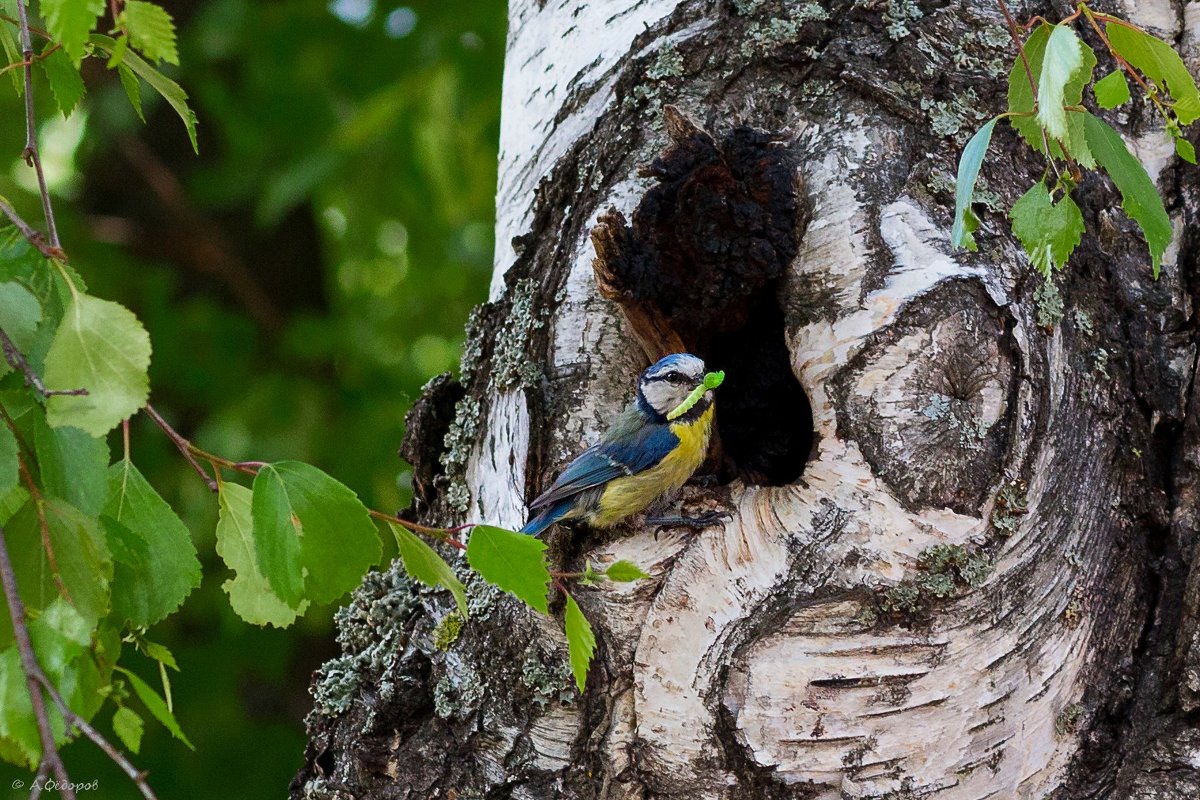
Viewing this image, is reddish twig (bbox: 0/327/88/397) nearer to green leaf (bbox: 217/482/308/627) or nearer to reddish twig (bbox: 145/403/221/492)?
reddish twig (bbox: 145/403/221/492)

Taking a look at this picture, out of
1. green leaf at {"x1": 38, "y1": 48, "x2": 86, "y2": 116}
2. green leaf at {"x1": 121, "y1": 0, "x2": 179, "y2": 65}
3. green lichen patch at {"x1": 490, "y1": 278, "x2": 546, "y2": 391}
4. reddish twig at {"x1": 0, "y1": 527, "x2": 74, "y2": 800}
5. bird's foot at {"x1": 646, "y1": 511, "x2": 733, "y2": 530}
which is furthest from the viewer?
green lichen patch at {"x1": 490, "y1": 278, "x2": 546, "y2": 391}

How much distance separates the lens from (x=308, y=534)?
55.2 inches

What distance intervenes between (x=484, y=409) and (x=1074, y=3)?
1.41 meters

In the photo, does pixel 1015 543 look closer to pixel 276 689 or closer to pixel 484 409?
pixel 484 409

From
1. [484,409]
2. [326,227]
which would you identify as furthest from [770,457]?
[326,227]

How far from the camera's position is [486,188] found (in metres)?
5.51

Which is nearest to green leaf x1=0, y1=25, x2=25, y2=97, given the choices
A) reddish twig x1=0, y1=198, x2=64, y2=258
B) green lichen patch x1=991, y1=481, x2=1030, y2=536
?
reddish twig x1=0, y1=198, x2=64, y2=258

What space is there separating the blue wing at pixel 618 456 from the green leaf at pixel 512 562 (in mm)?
497

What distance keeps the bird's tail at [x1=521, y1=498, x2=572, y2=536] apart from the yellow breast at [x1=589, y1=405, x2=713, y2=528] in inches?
2.3

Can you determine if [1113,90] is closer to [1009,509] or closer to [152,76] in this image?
[1009,509]

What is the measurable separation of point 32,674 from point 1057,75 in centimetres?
122

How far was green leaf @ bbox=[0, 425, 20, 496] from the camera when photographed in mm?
1255

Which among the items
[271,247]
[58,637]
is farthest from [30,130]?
[271,247]

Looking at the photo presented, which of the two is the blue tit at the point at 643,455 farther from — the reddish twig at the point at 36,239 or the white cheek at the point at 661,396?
the reddish twig at the point at 36,239
